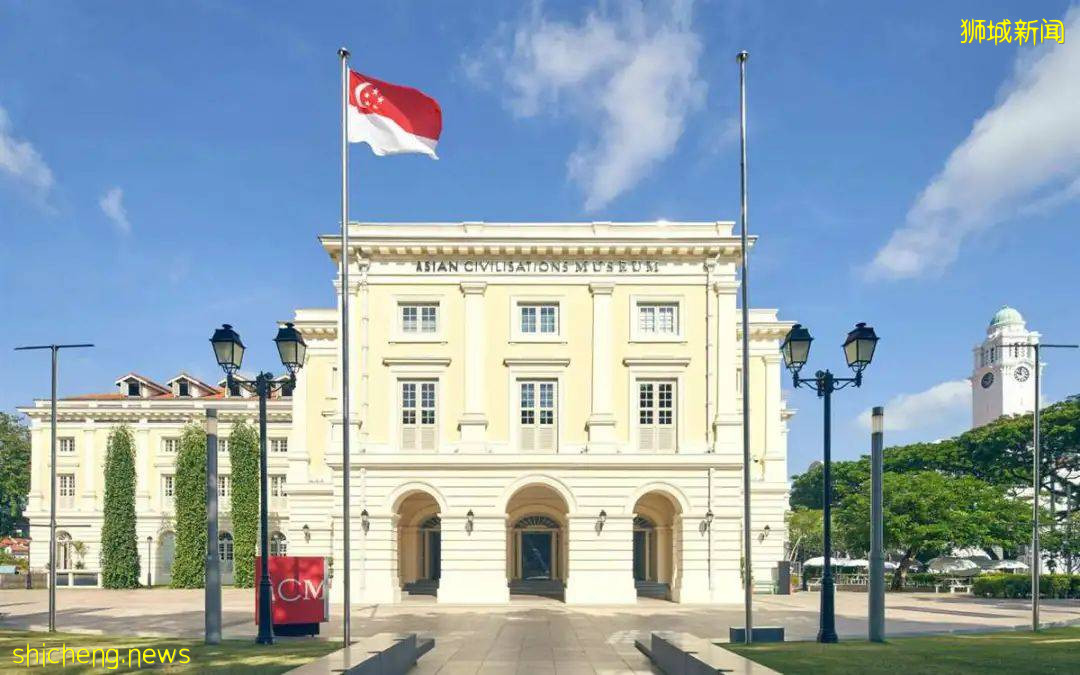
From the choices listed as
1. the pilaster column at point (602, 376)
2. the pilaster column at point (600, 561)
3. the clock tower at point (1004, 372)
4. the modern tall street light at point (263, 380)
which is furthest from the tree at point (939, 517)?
the clock tower at point (1004, 372)

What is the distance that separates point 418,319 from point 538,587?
14.1 metres

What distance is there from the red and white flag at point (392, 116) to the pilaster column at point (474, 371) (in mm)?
16032

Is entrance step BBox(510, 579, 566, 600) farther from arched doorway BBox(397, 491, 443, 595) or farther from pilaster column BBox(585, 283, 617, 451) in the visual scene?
pilaster column BBox(585, 283, 617, 451)

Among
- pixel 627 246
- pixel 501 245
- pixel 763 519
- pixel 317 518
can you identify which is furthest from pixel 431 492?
pixel 763 519

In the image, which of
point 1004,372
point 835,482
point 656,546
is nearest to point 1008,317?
point 1004,372

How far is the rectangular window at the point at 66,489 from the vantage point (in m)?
60.8

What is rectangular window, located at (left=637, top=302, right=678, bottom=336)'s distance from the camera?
35281 millimetres

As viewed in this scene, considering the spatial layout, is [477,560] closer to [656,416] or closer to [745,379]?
[656,416]

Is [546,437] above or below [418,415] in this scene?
below

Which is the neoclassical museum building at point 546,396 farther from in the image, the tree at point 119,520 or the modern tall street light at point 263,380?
the tree at point 119,520

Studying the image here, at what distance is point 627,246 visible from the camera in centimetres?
3500

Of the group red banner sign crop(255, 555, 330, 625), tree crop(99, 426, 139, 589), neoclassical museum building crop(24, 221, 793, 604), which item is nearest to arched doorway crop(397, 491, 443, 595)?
neoclassical museum building crop(24, 221, 793, 604)

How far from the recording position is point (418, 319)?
3528 cm

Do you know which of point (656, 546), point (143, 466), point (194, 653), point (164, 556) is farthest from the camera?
point (143, 466)
